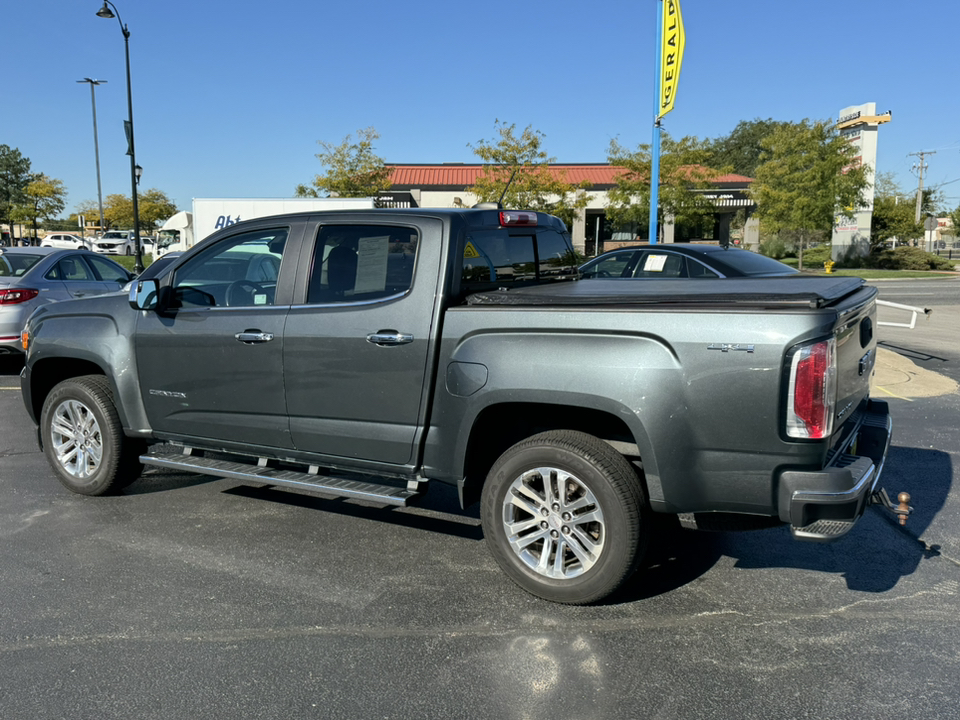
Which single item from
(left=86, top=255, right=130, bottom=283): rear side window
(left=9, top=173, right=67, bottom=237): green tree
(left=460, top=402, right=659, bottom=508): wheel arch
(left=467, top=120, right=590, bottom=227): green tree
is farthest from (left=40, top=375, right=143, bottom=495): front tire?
(left=9, top=173, right=67, bottom=237): green tree

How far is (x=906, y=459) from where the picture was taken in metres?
6.17

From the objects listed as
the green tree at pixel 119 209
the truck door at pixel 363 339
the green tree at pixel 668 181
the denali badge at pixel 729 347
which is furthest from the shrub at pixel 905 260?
the green tree at pixel 119 209

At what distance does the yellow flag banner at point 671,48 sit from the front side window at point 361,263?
1288 centimetres

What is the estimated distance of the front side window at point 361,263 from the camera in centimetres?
419

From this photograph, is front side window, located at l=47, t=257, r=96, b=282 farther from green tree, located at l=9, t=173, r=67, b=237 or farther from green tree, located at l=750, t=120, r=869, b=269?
green tree, located at l=9, t=173, r=67, b=237

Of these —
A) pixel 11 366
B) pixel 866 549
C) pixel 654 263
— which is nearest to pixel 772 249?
pixel 654 263

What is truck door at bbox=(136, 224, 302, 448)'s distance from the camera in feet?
14.8

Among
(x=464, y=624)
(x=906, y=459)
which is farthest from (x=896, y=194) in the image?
(x=464, y=624)

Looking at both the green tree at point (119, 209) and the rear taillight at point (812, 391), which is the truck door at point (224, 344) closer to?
the rear taillight at point (812, 391)

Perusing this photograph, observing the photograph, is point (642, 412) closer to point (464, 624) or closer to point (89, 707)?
point (464, 624)

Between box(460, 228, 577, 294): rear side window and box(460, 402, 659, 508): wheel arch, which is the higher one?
box(460, 228, 577, 294): rear side window

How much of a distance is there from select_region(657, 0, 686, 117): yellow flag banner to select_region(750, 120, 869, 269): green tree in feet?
72.9

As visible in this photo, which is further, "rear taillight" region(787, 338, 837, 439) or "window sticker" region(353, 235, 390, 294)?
"window sticker" region(353, 235, 390, 294)

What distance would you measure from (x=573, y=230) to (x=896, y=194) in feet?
124
